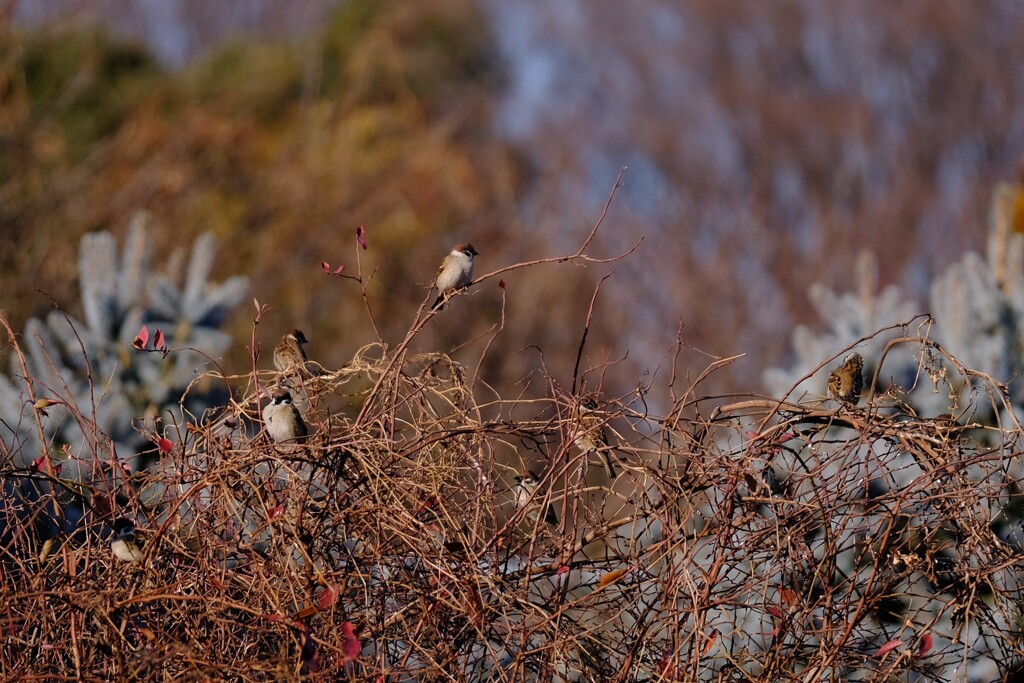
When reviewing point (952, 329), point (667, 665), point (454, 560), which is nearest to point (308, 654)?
point (454, 560)

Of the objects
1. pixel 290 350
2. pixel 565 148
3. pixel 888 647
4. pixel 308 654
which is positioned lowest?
pixel 308 654

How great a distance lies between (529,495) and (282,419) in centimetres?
72

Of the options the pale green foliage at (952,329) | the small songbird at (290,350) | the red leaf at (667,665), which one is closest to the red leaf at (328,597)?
the red leaf at (667,665)

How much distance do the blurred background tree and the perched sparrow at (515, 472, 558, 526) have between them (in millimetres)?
8438

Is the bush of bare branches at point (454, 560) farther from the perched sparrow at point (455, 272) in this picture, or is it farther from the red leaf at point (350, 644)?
the perched sparrow at point (455, 272)

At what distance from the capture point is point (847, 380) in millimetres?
4031

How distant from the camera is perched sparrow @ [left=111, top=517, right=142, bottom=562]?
2811 millimetres

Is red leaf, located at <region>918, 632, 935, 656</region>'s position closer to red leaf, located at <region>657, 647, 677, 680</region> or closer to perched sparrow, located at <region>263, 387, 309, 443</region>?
red leaf, located at <region>657, 647, 677, 680</region>

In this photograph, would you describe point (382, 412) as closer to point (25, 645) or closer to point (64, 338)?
point (25, 645)

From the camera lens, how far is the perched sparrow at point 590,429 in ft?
9.27

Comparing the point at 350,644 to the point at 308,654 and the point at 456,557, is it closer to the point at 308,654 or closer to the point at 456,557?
the point at 308,654

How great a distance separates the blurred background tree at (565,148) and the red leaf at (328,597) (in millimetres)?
8834

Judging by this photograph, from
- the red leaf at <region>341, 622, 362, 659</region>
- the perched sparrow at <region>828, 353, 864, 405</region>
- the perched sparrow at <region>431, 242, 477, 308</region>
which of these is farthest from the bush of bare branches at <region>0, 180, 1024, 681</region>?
the perched sparrow at <region>431, 242, 477, 308</region>

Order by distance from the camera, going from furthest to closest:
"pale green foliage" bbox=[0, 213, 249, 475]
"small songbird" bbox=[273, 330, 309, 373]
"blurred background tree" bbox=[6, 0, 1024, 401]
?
"blurred background tree" bbox=[6, 0, 1024, 401] < "pale green foliage" bbox=[0, 213, 249, 475] < "small songbird" bbox=[273, 330, 309, 373]
